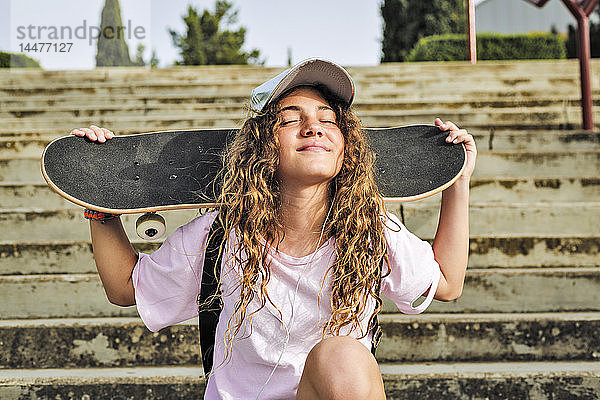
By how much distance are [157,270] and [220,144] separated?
1.23 ft

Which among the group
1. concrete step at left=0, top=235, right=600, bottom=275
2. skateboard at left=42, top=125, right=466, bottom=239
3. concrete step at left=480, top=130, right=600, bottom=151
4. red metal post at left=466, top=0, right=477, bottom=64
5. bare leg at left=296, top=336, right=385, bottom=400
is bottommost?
bare leg at left=296, top=336, right=385, bottom=400

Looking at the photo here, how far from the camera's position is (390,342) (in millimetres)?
2352

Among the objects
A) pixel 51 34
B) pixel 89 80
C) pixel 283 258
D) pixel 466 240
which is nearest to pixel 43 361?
pixel 283 258

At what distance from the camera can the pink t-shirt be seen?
1520 millimetres

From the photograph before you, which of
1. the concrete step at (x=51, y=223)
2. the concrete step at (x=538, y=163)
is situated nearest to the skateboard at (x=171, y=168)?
the concrete step at (x=51, y=223)

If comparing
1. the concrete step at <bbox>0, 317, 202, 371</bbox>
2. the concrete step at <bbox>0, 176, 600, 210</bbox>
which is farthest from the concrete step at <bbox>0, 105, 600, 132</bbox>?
the concrete step at <bbox>0, 317, 202, 371</bbox>

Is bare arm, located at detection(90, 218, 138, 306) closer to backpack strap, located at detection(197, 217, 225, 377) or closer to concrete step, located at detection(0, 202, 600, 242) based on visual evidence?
backpack strap, located at detection(197, 217, 225, 377)

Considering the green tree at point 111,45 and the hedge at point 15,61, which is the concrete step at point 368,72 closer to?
the hedge at point 15,61

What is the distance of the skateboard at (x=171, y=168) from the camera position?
1.55m

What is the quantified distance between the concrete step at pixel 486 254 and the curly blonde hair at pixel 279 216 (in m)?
1.29

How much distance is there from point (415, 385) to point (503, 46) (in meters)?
9.89

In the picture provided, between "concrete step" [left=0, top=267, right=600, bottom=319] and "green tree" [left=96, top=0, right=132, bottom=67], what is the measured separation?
31.1 feet

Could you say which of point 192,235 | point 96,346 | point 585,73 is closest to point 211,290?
point 192,235

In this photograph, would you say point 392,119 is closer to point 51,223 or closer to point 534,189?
point 534,189
